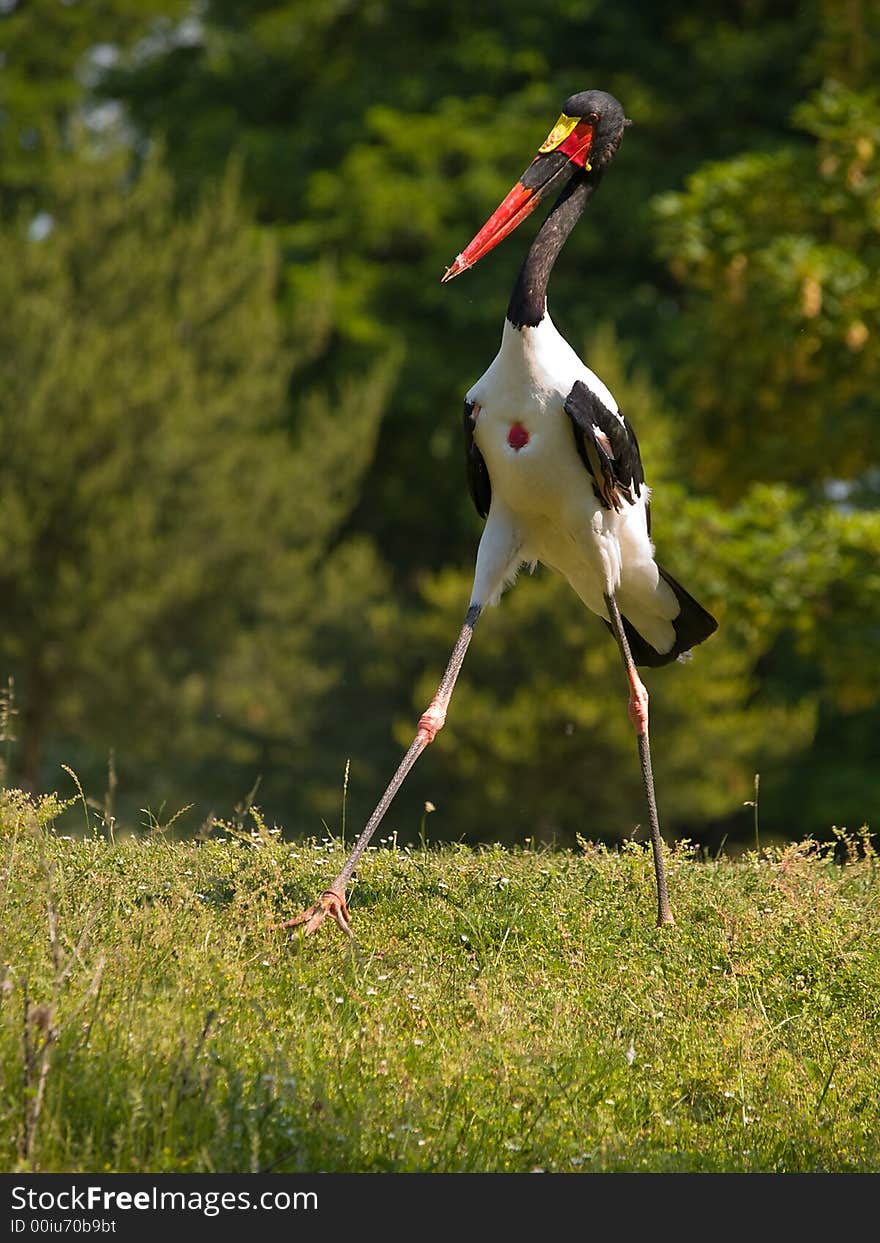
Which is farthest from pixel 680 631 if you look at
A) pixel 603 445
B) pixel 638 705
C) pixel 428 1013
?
pixel 428 1013

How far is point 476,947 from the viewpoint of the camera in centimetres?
643

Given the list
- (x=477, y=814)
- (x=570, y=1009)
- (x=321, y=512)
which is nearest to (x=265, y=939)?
(x=570, y=1009)

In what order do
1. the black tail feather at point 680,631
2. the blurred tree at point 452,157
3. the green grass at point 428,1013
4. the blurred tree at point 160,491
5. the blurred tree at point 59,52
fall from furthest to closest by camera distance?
the blurred tree at point 59,52
the blurred tree at point 452,157
the blurred tree at point 160,491
the black tail feather at point 680,631
the green grass at point 428,1013

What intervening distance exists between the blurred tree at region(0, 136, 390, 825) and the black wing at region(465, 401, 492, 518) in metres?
13.0

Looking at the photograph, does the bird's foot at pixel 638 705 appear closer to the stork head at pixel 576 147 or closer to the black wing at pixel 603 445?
the black wing at pixel 603 445

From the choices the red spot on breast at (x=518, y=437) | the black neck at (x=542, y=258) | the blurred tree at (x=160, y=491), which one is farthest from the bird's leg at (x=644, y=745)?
the blurred tree at (x=160, y=491)

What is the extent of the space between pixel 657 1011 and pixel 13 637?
1593cm

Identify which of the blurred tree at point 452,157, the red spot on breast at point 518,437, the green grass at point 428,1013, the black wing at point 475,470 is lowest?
the green grass at point 428,1013

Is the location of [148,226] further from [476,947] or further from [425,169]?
[476,947]

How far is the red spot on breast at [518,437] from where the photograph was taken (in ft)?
22.9

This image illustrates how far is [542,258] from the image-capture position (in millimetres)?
7020

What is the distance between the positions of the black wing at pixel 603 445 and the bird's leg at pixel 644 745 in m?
0.54

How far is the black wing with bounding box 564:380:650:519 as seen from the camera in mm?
6887

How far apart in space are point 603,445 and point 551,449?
21 cm
